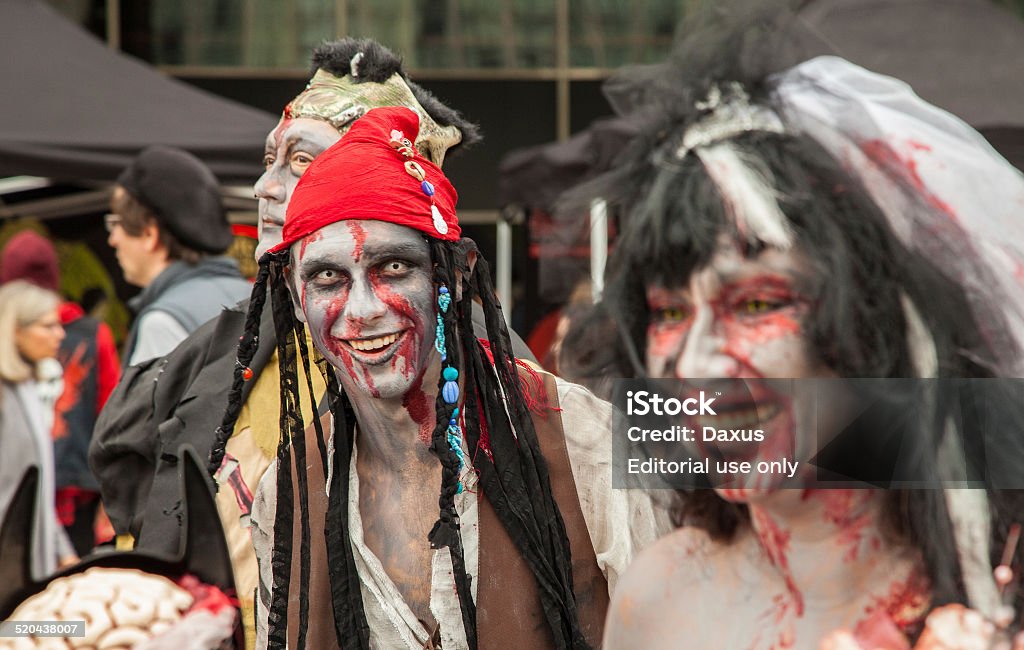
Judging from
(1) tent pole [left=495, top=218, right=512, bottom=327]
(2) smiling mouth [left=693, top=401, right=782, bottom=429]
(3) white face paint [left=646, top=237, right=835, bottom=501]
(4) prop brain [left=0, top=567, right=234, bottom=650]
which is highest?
(1) tent pole [left=495, top=218, right=512, bottom=327]

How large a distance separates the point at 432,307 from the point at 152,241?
233cm

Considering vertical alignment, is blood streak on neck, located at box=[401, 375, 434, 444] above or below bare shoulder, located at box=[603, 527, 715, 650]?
above

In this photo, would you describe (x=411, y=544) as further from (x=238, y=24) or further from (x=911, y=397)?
(x=238, y=24)

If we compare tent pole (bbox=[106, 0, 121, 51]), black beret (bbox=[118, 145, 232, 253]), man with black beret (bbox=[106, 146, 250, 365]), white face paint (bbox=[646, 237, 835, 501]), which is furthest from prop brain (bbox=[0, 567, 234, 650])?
tent pole (bbox=[106, 0, 121, 51])

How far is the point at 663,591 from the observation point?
1850 mm

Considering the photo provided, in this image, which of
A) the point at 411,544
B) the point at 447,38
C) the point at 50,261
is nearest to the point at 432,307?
the point at 411,544

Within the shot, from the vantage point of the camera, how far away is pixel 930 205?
1.65 metres

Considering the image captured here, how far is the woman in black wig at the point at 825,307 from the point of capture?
163 cm

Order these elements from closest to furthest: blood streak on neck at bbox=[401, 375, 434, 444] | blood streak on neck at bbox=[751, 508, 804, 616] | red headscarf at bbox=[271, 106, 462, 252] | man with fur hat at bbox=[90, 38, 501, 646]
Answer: blood streak on neck at bbox=[751, 508, 804, 616]
red headscarf at bbox=[271, 106, 462, 252]
blood streak on neck at bbox=[401, 375, 434, 444]
man with fur hat at bbox=[90, 38, 501, 646]

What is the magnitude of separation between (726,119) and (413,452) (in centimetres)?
104

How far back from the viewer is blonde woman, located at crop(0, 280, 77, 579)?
16.7ft

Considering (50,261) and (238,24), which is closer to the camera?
(50,261)

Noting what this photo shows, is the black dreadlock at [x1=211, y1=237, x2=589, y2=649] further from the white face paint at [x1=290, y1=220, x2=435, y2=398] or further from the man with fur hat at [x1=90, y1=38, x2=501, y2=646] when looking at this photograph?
the man with fur hat at [x1=90, y1=38, x2=501, y2=646]

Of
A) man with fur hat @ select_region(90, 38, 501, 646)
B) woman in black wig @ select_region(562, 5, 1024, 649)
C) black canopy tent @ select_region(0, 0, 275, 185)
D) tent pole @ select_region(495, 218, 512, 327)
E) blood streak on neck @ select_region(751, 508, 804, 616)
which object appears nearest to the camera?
woman in black wig @ select_region(562, 5, 1024, 649)
